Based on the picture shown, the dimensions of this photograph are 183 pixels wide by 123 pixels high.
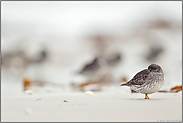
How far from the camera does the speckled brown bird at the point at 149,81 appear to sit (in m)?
4.29

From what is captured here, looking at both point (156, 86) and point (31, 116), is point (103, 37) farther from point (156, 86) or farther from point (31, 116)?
point (31, 116)

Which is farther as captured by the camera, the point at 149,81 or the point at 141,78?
the point at 141,78

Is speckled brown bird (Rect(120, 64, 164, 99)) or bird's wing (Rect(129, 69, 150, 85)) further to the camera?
bird's wing (Rect(129, 69, 150, 85))

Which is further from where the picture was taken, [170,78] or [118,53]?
[118,53]

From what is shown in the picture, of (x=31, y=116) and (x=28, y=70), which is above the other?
(x=28, y=70)

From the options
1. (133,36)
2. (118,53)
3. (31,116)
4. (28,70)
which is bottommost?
(31,116)

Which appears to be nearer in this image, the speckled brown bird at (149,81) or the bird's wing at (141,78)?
the speckled brown bird at (149,81)

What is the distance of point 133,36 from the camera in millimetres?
12578

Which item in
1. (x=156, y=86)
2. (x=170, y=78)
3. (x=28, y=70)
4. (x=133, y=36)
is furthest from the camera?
(x=133, y=36)

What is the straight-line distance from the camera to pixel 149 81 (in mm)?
4324

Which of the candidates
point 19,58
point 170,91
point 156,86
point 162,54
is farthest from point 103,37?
point 156,86

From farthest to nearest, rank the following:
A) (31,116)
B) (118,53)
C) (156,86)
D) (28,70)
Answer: (118,53) < (28,70) < (156,86) < (31,116)

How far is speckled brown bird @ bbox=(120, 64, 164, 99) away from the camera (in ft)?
14.1

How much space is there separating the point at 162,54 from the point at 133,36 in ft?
7.87
